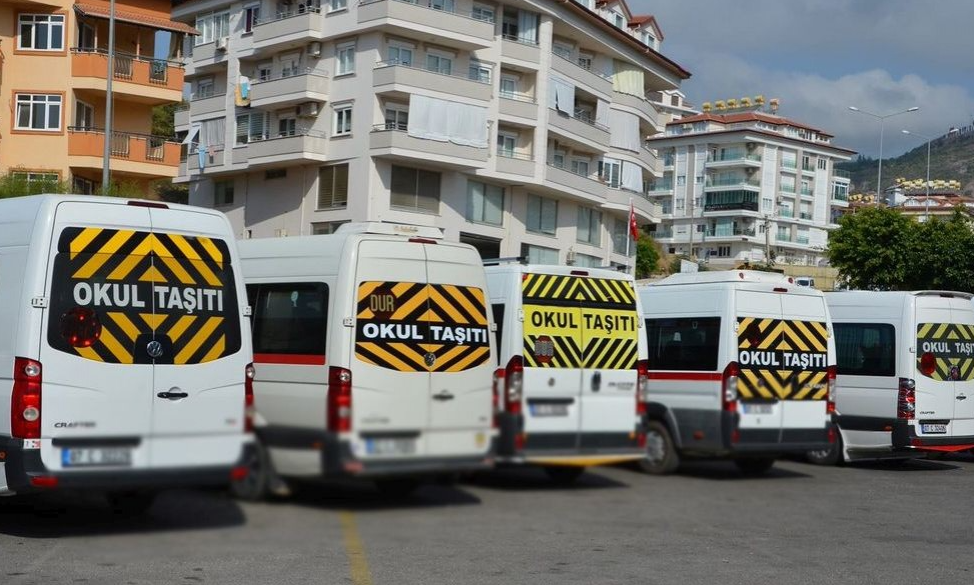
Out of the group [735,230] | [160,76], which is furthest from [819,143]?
[160,76]

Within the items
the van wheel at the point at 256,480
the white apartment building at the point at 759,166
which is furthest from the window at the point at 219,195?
the white apartment building at the point at 759,166

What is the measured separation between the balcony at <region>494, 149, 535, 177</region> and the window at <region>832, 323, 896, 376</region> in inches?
1324

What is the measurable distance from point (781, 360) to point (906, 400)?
2.72 feet

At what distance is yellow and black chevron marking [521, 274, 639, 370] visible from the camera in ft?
6.38

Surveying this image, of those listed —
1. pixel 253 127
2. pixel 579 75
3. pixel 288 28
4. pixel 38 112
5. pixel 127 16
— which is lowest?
pixel 253 127

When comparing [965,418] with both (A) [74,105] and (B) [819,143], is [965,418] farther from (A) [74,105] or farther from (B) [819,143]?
(A) [74,105]

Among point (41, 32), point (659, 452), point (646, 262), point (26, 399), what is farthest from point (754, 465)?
point (41, 32)

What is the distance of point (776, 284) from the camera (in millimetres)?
2639

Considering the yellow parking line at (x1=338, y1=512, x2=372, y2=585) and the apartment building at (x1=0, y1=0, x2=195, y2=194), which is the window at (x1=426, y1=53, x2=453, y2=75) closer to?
the apartment building at (x1=0, y1=0, x2=195, y2=194)

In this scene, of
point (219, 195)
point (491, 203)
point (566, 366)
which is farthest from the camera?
point (491, 203)

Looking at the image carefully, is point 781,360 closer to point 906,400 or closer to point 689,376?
point 689,376

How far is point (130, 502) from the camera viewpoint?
1.51 meters

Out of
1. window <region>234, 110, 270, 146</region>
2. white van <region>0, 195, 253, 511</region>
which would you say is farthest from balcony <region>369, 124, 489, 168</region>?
white van <region>0, 195, 253, 511</region>

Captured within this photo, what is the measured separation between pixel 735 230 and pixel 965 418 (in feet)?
6.65
